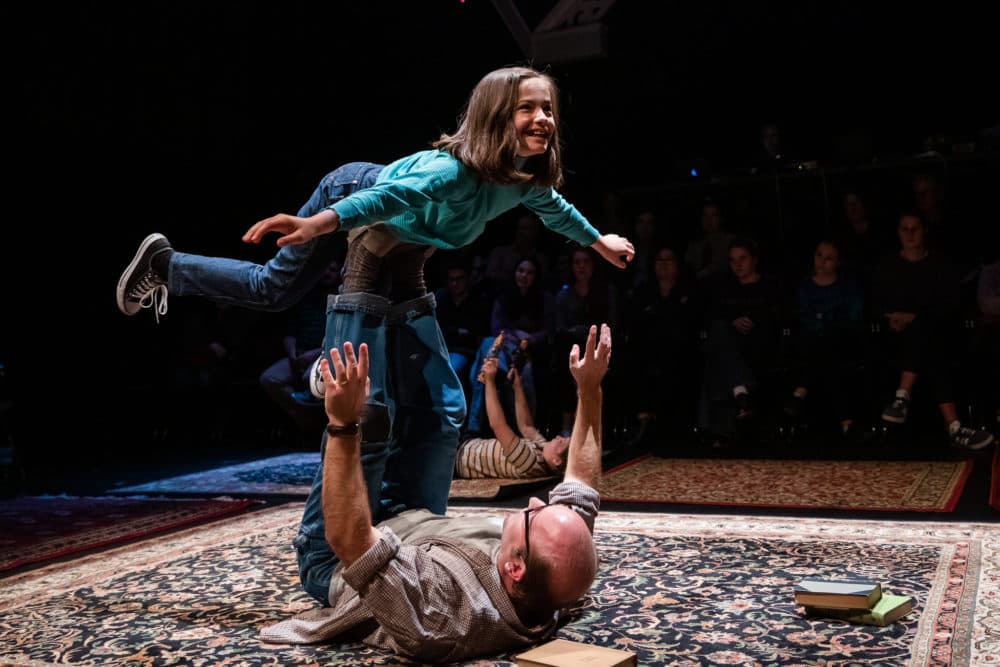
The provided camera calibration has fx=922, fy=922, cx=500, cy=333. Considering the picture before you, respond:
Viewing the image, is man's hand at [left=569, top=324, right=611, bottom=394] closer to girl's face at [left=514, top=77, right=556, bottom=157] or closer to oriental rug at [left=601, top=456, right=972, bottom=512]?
girl's face at [left=514, top=77, right=556, bottom=157]

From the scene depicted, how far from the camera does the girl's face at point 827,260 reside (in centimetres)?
554

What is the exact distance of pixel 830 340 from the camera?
5.40 m

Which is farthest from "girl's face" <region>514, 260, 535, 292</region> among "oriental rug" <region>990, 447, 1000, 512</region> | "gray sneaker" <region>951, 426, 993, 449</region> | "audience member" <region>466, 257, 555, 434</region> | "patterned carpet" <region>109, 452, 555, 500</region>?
"oriental rug" <region>990, 447, 1000, 512</region>

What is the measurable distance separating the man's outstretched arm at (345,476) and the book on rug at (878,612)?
1.08m

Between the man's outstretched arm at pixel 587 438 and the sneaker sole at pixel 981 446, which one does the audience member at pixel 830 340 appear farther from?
the man's outstretched arm at pixel 587 438

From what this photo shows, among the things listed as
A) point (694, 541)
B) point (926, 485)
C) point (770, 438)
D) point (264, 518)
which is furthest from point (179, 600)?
point (770, 438)

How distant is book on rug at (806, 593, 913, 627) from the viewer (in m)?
2.07

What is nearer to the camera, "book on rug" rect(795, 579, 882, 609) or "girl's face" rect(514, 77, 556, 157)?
"book on rug" rect(795, 579, 882, 609)

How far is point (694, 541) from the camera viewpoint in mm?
3109

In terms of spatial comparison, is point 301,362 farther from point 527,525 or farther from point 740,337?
point 527,525

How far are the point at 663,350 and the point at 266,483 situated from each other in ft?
8.35

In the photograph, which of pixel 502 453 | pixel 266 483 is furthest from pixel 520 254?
pixel 266 483

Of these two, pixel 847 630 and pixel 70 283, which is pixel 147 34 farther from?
pixel 847 630

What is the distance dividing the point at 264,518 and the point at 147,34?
3.30 meters
